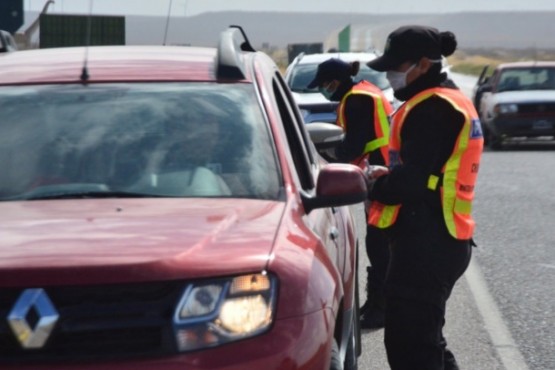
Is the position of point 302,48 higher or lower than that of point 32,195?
lower

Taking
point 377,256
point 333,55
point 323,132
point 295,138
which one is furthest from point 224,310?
point 333,55

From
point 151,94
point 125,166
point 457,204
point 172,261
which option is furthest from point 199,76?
point 172,261

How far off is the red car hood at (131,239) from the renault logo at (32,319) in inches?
2.2

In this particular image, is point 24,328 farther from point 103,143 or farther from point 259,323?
point 103,143

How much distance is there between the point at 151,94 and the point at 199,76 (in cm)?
22

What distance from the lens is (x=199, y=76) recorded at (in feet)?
19.6

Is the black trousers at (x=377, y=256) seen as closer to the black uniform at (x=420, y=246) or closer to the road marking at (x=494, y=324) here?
the road marking at (x=494, y=324)

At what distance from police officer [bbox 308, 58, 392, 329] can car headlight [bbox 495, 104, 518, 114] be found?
55.8 feet

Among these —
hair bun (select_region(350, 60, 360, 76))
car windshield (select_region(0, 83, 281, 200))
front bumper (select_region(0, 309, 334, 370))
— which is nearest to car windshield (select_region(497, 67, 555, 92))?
hair bun (select_region(350, 60, 360, 76))

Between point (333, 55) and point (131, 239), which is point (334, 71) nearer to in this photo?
point (131, 239)

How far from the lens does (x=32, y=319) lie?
436cm

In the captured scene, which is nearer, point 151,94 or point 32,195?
point 32,195

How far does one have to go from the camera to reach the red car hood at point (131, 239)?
4.41m

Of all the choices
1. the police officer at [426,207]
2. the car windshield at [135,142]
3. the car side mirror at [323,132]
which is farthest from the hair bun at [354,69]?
the car windshield at [135,142]
